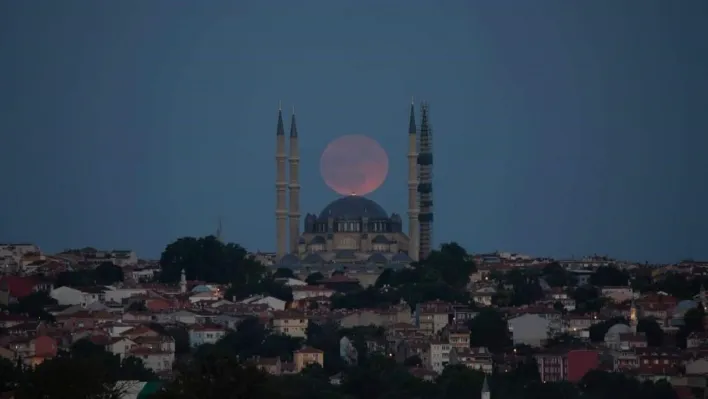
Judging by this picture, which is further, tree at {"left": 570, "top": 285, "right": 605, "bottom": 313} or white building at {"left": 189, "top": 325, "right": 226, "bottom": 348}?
tree at {"left": 570, "top": 285, "right": 605, "bottom": 313}

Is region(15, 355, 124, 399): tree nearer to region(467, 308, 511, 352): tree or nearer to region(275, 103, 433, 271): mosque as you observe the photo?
region(467, 308, 511, 352): tree

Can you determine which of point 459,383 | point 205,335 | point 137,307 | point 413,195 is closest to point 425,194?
point 413,195

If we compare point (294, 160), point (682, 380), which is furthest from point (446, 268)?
point (682, 380)

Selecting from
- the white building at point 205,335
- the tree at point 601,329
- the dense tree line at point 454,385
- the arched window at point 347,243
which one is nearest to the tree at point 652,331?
the tree at point 601,329

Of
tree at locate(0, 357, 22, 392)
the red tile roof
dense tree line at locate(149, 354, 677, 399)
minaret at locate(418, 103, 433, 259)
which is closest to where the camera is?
tree at locate(0, 357, 22, 392)

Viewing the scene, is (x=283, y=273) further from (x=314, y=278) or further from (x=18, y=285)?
(x=18, y=285)

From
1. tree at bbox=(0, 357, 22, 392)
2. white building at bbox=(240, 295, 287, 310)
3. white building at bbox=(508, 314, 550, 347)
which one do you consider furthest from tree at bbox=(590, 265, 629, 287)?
tree at bbox=(0, 357, 22, 392)

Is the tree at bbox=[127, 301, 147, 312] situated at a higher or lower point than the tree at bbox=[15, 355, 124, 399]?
higher
